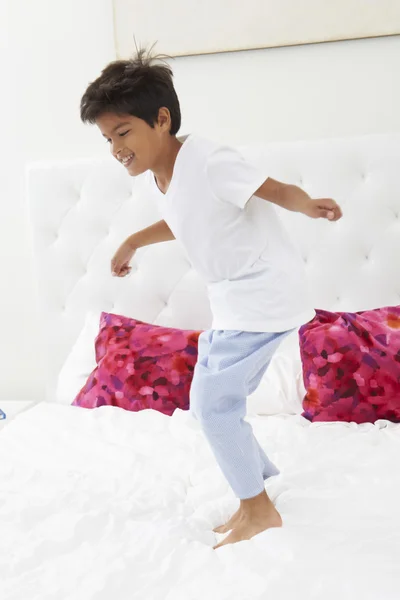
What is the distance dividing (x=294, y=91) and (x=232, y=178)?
1.12 meters

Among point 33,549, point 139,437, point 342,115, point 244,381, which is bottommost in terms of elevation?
point 139,437

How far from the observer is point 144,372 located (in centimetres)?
A: 210

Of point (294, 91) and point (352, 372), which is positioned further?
point (294, 91)

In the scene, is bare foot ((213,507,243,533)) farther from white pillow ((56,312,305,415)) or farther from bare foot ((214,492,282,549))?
white pillow ((56,312,305,415))

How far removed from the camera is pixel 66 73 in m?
2.52

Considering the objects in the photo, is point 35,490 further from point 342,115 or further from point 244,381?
point 342,115

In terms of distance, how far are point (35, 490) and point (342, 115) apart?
1560 mm

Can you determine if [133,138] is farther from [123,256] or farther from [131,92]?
[123,256]

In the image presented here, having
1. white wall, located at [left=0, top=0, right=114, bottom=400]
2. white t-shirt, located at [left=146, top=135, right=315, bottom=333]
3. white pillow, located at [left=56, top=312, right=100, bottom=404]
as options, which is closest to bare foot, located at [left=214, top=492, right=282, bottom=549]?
white t-shirt, located at [left=146, top=135, right=315, bottom=333]

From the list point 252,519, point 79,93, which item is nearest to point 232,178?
point 252,519

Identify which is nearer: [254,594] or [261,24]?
[254,594]

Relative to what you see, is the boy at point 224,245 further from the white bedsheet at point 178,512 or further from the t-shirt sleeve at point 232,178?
the white bedsheet at point 178,512

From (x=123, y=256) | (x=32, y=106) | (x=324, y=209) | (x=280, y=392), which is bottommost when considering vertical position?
(x=280, y=392)

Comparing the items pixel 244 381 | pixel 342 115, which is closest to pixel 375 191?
pixel 342 115
